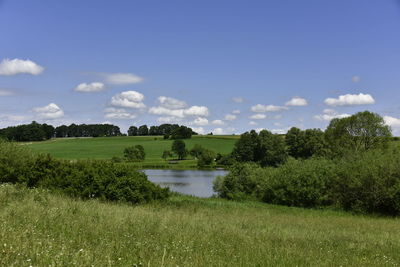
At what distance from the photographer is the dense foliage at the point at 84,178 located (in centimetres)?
1675

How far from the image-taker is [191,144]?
11800 cm

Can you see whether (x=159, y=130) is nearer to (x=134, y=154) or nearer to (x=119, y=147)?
(x=119, y=147)

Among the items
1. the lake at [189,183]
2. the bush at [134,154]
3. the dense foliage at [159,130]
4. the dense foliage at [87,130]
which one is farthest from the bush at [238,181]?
the dense foliage at [87,130]

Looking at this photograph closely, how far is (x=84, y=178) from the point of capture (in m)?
16.9

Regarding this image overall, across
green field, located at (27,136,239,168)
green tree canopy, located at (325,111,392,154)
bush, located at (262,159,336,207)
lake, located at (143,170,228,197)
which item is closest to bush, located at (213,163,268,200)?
lake, located at (143,170,228,197)

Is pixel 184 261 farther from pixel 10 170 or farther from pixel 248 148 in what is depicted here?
pixel 248 148

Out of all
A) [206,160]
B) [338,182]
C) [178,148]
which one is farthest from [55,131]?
[338,182]

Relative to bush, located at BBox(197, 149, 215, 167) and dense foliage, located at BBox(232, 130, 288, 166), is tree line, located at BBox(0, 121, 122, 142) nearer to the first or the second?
bush, located at BBox(197, 149, 215, 167)

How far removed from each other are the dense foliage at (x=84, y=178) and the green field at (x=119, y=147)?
71793 millimetres

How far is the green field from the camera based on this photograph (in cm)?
9594

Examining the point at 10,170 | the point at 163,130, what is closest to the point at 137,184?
the point at 10,170

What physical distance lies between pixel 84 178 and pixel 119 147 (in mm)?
97839

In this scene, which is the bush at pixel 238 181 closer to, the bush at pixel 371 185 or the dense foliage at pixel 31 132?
the bush at pixel 371 185

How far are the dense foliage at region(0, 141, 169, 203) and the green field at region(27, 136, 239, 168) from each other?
71.8 meters
